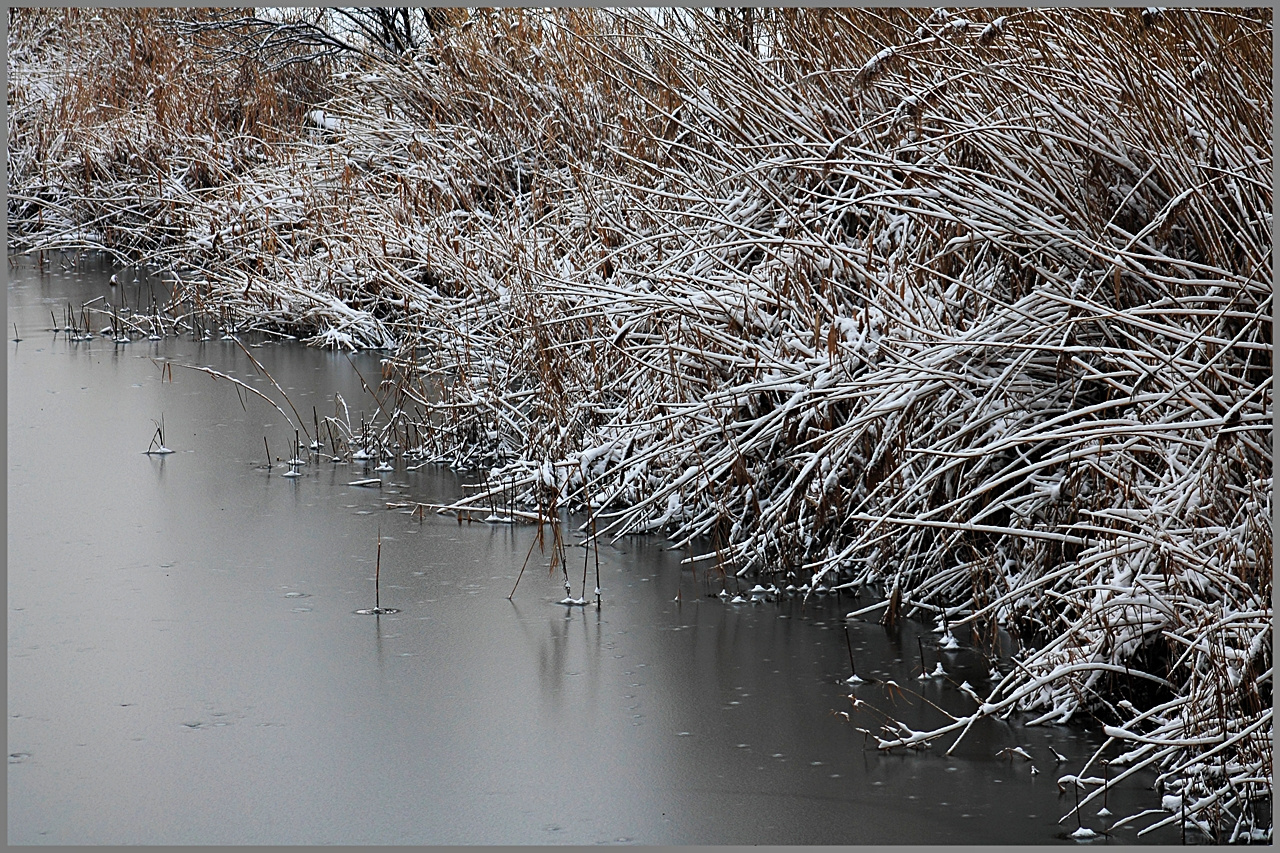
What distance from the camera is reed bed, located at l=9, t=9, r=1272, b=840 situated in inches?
136

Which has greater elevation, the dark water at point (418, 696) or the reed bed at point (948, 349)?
the reed bed at point (948, 349)

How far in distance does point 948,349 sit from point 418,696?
171 centimetres

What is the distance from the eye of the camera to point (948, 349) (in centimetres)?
412

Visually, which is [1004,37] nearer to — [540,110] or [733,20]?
[733,20]

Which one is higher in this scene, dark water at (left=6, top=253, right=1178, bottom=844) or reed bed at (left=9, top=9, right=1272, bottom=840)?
reed bed at (left=9, top=9, right=1272, bottom=840)

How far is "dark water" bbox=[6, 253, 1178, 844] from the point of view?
3.07 metres

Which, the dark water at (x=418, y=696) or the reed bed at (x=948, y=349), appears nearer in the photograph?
the dark water at (x=418, y=696)

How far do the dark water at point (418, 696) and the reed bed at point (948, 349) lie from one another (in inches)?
8.8

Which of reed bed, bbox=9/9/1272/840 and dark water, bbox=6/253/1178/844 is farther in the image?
reed bed, bbox=9/9/1272/840

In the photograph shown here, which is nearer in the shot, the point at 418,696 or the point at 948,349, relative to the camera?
the point at 418,696

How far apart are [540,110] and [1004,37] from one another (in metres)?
4.98

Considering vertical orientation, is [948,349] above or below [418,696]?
above

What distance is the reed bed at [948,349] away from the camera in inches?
136

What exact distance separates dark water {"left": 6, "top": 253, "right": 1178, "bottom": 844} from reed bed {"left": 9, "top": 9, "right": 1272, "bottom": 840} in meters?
0.22
